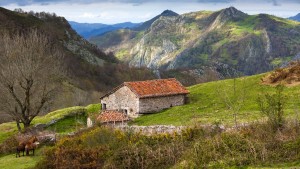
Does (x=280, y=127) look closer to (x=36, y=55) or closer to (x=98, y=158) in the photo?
(x=98, y=158)

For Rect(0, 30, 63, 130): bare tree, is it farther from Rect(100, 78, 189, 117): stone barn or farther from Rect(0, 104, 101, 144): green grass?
Rect(100, 78, 189, 117): stone barn

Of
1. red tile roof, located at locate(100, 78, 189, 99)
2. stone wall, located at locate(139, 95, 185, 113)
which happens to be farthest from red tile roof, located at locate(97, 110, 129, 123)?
red tile roof, located at locate(100, 78, 189, 99)

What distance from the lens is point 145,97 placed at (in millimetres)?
48312

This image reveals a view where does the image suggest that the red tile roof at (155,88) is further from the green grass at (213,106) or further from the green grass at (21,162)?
the green grass at (21,162)

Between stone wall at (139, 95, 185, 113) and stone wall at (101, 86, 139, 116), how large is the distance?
2.97 ft

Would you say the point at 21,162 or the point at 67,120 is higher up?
the point at 21,162

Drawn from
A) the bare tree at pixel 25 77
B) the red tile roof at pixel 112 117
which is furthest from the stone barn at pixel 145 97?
the bare tree at pixel 25 77

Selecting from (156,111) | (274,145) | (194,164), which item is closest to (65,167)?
(194,164)

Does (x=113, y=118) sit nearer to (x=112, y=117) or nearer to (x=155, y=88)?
(x=112, y=117)

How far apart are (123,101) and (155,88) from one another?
4619 millimetres

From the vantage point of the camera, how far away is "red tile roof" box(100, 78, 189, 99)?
49034mm

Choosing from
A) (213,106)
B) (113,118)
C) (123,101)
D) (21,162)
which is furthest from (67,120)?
(21,162)

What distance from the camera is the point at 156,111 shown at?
49.4m

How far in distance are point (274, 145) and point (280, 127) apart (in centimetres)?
314
